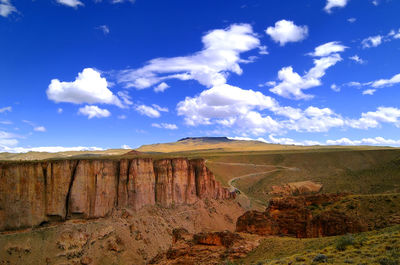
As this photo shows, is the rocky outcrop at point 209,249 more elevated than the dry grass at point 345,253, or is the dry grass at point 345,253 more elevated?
the dry grass at point 345,253

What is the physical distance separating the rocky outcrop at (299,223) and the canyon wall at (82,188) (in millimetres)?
14296

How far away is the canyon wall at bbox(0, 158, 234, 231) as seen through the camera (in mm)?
28938

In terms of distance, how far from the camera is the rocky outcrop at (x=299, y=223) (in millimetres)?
24875

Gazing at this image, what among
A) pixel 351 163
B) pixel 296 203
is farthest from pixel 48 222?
pixel 351 163

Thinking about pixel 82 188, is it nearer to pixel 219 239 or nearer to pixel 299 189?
pixel 219 239

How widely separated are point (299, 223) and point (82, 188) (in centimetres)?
2073

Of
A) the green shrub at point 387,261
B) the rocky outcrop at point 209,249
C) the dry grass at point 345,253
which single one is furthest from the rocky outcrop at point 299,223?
the green shrub at point 387,261

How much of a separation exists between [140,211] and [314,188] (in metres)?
37.6

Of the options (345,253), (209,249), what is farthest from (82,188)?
(345,253)

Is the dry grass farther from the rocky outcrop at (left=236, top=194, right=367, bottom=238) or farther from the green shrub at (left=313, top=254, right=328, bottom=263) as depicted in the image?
the rocky outcrop at (left=236, top=194, right=367, bottom=238)

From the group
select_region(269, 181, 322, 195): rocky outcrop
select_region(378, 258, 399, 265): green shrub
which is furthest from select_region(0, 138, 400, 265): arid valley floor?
select_region(269, 181, 322, 195): rocky outcrop

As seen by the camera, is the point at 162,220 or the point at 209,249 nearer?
the point at 209,249

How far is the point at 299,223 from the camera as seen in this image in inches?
1067

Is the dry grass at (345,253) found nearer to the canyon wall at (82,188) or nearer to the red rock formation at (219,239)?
the red rock formation at (219,239)
